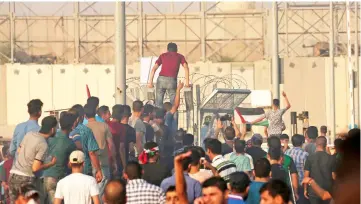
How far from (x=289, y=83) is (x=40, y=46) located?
16.1 metres

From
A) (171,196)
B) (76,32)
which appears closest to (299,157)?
(171,196)

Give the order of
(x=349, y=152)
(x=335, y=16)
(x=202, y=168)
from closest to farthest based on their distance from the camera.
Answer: (x=349, y=152) < (x=202, y=168) < (x=335, y=16)

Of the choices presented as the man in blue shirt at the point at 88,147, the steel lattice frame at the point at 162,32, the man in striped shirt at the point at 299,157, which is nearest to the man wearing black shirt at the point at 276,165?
the man in striped shirt at the point at 299,157

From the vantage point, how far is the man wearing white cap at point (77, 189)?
8867mm

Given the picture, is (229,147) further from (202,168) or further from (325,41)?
(325,41)

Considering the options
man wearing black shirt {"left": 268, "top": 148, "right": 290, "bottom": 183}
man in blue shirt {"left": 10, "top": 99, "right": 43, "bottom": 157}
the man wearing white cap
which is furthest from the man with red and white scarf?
man wearing black shirt {"left": 268, "top": 148, "right": 290, "bottom": 183}

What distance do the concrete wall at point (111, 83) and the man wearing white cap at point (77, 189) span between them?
42744mm

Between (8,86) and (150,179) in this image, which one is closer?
(150,179)

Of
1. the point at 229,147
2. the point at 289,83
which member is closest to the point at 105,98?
the point at 289,83

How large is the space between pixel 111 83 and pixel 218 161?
44.0 metres

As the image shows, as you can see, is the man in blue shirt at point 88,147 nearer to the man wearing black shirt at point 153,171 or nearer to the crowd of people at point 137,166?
the crowd of people at point 137,166

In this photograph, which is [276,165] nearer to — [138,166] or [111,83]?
[138,166]

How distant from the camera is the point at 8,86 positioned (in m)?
54.8

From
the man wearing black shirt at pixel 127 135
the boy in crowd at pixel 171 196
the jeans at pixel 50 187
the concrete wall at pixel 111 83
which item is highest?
the concrete wall at pixel 111 83
